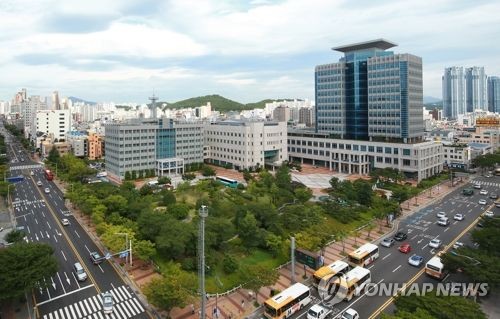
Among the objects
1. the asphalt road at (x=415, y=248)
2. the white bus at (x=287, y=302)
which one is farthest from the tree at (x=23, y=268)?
the asphalt road at (x=415, y=248)

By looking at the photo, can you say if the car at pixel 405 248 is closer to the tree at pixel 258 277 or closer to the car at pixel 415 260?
the car at pixel 415 260

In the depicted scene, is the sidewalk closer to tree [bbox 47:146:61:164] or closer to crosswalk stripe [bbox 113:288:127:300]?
crosswalk stripe [bbox 113:288:127:300]

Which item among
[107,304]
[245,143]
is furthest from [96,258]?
[245,143]

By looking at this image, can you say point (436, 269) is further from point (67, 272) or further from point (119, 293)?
point (67, 272)

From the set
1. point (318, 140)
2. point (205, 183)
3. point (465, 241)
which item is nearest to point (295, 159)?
point (318, 140)

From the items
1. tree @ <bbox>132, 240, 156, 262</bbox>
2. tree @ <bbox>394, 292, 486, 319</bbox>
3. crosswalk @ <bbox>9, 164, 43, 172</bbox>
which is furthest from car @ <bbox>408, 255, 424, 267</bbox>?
crosswalk @ <bbox>9, 164, 43, 172</bbox>

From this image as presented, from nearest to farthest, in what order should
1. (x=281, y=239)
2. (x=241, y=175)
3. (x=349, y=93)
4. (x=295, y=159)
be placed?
(x=281, y=239) → (x=241, y=175) → (x=349, y=93) → (x=295, y=159)

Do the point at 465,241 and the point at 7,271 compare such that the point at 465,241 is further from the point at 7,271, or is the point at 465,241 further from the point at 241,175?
the point at 241,175
